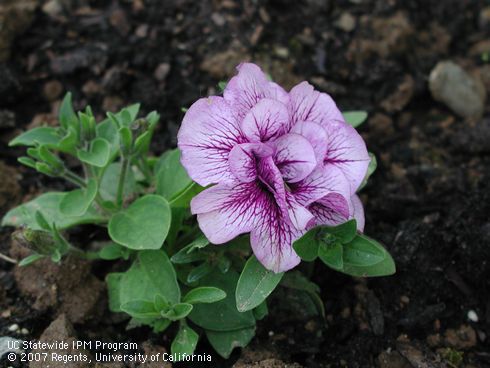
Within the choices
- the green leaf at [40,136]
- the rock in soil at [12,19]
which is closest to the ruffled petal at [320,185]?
the green leaf at [40,136]

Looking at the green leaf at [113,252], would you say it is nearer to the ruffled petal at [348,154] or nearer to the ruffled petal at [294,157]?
the ruffled petal at [294,157]

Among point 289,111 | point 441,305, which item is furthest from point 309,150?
point 441,305

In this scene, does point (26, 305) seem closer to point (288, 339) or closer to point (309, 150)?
point (288, 339)

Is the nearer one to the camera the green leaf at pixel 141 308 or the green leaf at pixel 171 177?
the green leaf at pixel 141 308

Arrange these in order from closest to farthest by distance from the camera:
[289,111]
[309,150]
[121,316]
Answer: [309,150] → [289,111] → [121,316]

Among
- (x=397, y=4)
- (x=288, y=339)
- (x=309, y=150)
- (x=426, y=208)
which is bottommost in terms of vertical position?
(x=288, y=339)

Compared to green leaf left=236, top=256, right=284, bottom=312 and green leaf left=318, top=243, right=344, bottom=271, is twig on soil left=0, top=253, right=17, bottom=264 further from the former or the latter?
green leaf left=318, top=243, right=344, bottom=271
